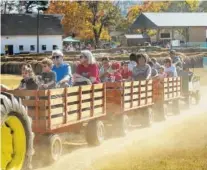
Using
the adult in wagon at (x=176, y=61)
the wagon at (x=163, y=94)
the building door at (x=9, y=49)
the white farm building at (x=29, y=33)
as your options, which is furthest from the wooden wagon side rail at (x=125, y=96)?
the white farm building at (x=29, y=33)

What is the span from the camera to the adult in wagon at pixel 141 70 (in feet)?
47.4

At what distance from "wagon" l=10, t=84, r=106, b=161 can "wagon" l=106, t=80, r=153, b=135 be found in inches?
41.0

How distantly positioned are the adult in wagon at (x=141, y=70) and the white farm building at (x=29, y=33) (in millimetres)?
64927

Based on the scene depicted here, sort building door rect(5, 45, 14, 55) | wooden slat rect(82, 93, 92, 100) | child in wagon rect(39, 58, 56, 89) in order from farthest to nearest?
building door rect(5, 45, 14, 55) → wooden slat rect(82, 93, 92, 100) → child in wagon rect(39, 58, 56, 89)

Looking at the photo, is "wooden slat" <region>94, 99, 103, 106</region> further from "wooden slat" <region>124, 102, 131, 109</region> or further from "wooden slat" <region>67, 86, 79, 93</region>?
"wooden slat" <region>124, 102, 131, 109</region>

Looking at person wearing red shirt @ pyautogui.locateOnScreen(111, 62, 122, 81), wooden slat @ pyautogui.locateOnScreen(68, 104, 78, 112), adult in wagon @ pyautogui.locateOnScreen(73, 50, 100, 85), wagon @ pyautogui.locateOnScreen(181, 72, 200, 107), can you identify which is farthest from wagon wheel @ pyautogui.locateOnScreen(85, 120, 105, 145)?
wagon @ pyautogui.locateOnScreen(181, 72, 200, 107)

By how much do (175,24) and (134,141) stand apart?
63720 millimetres

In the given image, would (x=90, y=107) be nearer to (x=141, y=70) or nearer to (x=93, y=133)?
(x=93, y=133)

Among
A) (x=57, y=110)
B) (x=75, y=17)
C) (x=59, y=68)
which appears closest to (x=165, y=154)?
(x=57, y=110)

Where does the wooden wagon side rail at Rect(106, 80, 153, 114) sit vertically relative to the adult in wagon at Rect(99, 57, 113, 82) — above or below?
below

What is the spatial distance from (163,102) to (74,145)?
5.09 metres

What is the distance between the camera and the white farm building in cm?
7969

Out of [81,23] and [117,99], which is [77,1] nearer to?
[81,23]

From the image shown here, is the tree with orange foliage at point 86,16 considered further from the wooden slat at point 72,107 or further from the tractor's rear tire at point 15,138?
the tractor's rear tire at point 15,138
